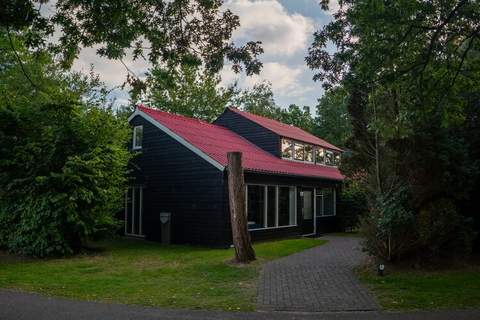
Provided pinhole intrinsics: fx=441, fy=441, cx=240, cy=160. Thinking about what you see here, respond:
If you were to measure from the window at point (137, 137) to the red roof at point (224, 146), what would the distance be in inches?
35.9

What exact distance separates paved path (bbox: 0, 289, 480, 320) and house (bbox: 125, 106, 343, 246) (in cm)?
930

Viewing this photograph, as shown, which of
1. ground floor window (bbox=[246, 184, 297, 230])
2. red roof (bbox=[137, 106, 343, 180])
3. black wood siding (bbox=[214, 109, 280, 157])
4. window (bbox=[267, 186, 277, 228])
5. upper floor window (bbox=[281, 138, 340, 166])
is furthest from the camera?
upper floor window (bbox=[281, 138, 340, 166])

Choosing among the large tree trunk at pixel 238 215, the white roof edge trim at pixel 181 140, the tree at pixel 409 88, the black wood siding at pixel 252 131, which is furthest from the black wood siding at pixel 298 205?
the tree at pixel 409 88

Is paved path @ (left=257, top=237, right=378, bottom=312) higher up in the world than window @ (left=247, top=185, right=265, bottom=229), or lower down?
lower down

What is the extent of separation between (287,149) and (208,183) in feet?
28.4

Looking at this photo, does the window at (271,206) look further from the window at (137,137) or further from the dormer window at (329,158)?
the dormer window at (329,158)

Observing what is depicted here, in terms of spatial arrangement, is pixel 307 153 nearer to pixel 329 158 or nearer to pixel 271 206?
pixel 329 158

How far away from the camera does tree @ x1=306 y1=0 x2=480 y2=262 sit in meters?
8.39

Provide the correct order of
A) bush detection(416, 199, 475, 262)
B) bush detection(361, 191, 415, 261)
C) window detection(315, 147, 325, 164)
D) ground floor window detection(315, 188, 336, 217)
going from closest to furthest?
1. bush detection(361, 191, 415, 261)
2. bush detection(416, 199, 475, 262)
3. ground floor window detection(315, 188, 336, 217)
4. window detection(315, 147, 325, 164)

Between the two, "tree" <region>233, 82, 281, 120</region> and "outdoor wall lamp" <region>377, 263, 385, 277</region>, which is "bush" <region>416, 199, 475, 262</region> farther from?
"tree" <region>233, 82, 281, 120</region>

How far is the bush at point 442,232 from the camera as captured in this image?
36.0 ft

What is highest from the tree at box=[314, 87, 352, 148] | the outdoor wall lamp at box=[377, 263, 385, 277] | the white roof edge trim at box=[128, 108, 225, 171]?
the tree at box=[314, 87, 352, 148]

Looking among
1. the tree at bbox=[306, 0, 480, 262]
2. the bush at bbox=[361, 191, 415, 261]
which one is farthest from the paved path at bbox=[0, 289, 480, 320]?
the tree at bbox=[306, 0, 480, 262]

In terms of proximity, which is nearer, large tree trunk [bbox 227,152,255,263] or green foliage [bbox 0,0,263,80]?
green foliage [bbox 0,0,263,80]
